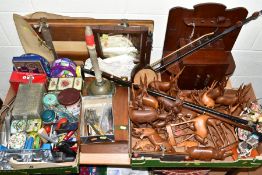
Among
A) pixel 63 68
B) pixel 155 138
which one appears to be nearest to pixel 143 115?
pixel 155 138

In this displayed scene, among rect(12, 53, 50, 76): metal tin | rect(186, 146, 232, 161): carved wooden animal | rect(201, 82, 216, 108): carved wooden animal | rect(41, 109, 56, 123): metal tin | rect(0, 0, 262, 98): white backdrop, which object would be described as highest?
rect(0, 0, 262, 98): white backdrop

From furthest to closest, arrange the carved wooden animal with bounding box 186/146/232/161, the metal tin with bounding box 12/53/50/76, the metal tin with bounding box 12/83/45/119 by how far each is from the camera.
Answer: the metal tin with bounding box 12/53/50/76 → the metal tin with bounding box 12/83/45/119 → the carved wooden animal with bounding box 186/146/232/161

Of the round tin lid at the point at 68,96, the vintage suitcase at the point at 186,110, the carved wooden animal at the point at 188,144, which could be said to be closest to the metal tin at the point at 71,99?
the round tin lid at the point at 68,96

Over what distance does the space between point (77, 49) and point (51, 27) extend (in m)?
0.19

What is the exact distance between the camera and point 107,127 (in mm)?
1271

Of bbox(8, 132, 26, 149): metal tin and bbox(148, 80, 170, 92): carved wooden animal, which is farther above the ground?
bbox(148, 80, 170, 92): carved wooden animal

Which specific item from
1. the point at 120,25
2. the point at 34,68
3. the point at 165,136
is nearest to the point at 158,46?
the point at 120,25

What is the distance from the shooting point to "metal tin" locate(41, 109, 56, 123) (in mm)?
1261

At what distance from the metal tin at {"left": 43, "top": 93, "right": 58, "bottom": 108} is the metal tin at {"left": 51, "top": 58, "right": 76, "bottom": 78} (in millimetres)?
141

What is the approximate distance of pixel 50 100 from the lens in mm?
1300

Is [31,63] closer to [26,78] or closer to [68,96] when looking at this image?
[26,78]

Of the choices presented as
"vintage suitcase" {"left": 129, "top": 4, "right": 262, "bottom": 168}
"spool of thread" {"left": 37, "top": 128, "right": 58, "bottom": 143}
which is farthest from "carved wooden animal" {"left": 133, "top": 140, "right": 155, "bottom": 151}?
"spool of thread" {"left": 37, "top": 128, "right": 58, "bottom": 143}

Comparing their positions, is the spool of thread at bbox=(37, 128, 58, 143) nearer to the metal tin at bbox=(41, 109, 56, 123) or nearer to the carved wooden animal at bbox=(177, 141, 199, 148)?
the metal tin at bbox=(41, 109, 56, 123)

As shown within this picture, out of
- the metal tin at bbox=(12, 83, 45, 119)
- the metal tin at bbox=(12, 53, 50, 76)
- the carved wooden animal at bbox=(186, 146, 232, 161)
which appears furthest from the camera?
the metal tin at bbox=(12, 53, 50, 76)
